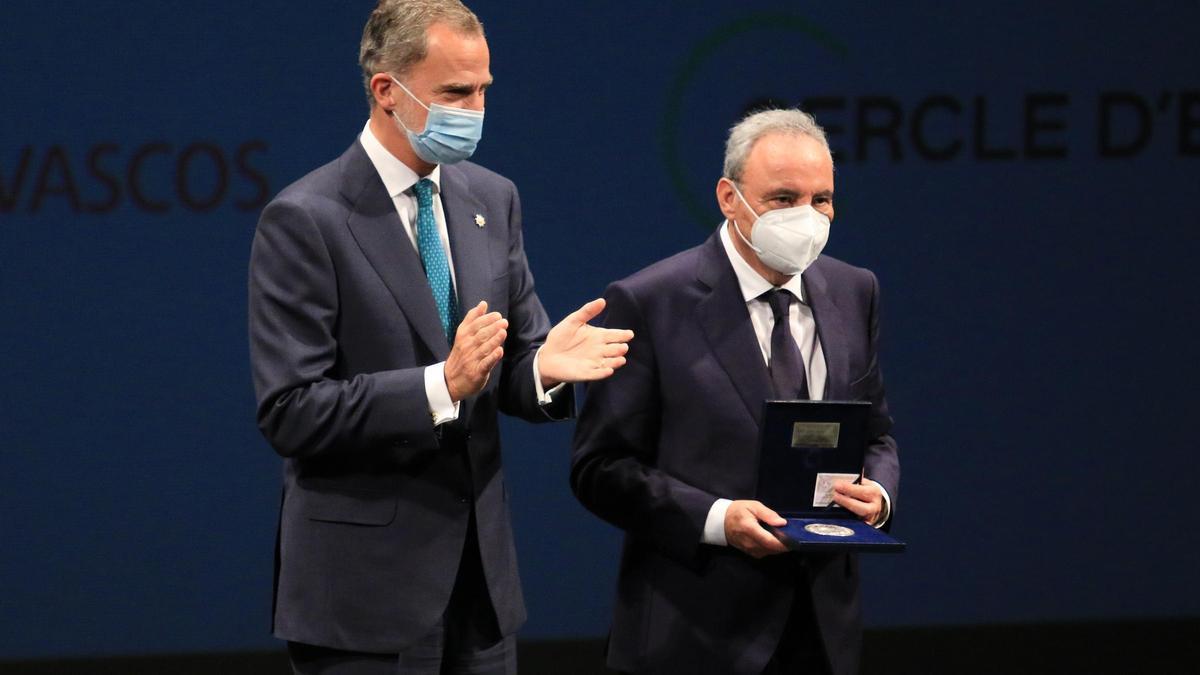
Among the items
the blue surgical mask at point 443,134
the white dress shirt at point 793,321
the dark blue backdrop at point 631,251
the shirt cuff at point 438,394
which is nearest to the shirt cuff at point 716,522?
the white dress shirt at point 793,321

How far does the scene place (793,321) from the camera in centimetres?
280

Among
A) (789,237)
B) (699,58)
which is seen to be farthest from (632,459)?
(699,58)

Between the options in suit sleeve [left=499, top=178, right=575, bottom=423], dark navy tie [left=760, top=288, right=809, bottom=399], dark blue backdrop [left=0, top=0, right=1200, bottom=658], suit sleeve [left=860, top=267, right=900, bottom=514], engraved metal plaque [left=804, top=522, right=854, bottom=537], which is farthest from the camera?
dark blue backdrop [left=0, top=0, right=1200, bottom=658]

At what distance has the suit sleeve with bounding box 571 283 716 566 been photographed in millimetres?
2670

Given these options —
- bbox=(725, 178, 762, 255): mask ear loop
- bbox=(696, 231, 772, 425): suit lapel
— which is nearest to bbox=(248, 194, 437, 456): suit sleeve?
bbox=(696, 231, 772, 425): suit lapel

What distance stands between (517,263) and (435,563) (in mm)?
598

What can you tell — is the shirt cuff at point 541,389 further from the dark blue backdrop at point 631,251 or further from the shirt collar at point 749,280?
the dark blue backdrop at point 631,251

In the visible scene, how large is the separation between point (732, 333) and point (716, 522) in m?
0.36

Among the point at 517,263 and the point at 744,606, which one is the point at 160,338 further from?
the point at 744,606

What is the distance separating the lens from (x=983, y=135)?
467 centimetres

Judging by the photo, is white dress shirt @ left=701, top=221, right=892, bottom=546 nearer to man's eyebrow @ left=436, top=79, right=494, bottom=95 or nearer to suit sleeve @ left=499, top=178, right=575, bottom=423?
suit sleeve @ left=499, top=178, right=575, bottom=423

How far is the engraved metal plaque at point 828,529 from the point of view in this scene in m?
2.50

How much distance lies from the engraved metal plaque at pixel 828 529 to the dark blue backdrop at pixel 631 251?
210 centimetres

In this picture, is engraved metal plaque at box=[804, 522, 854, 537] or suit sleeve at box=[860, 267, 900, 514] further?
suit sleeve at box=[860, 267, 900, 514]
